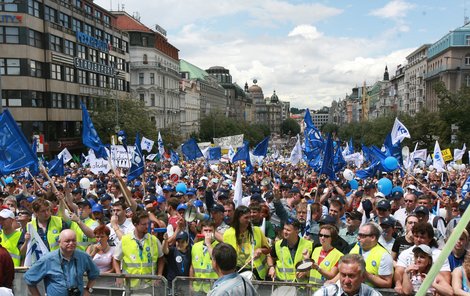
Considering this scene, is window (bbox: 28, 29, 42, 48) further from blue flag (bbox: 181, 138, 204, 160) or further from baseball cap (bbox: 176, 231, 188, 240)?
baseball cap (bbox: 176, 231, 188, 240)

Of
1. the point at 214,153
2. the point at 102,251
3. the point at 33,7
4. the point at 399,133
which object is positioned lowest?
the point at 102,251

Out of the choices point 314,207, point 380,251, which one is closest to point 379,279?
point 380,251

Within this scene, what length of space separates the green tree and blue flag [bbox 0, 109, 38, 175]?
3627 cm

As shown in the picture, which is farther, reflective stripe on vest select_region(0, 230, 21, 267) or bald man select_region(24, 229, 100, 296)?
reflective stripe on vest select_region(0, 230, 21, 267)

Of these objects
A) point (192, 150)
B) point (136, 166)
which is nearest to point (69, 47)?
point (192, 150)

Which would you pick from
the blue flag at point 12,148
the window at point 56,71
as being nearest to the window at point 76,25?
the window at point 56,71

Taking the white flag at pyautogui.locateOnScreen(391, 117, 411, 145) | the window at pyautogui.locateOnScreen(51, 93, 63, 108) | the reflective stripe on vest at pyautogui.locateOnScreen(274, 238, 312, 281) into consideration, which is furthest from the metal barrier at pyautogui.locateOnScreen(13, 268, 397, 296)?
the window at pyautogui.locateOnScreen(51, 93, 63, 108)

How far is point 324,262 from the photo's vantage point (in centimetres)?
563

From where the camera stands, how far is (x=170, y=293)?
20.2 ft

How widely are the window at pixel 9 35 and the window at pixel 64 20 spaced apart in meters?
6.39

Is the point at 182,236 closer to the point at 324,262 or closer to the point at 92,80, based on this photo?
the point at 324,262

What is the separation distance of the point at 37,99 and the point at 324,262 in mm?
42484

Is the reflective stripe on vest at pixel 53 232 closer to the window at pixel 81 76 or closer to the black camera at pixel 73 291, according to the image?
the black camera at pixel 73 291

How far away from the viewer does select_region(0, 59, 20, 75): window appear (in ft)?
133
